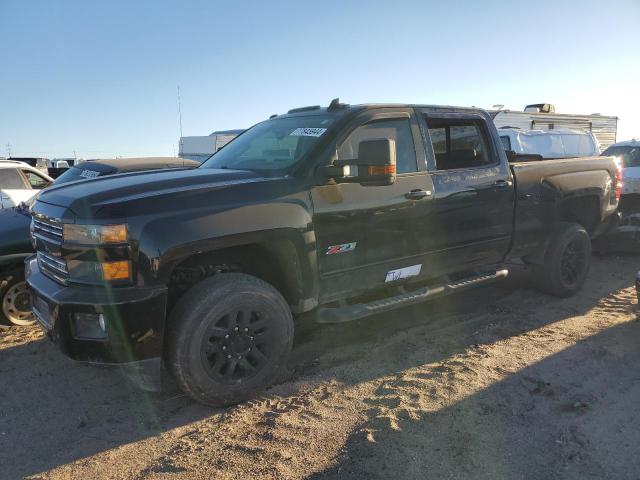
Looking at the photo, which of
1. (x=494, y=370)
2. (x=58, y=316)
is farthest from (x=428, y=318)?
(x=58, y=316)

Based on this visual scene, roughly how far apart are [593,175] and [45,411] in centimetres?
583

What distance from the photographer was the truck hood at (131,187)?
3.11 m

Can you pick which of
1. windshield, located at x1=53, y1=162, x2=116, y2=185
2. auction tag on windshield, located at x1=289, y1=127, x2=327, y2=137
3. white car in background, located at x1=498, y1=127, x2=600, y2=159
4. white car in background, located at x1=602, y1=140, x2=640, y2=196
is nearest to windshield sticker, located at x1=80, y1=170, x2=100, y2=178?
windshield, located at x1=53, y1=162, x2=116, y2=185

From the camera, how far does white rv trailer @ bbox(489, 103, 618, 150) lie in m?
15.4

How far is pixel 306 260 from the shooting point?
141 inches

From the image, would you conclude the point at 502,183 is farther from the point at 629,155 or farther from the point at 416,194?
the point at 629,155

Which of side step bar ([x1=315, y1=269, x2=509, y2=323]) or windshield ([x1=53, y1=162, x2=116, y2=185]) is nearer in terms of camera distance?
side step bar ([x1=315, y1=269, x2=509, y2=323])

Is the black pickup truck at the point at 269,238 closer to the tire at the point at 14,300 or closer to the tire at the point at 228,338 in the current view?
the tire at the point at 228,338

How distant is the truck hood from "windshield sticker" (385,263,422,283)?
1328 mm

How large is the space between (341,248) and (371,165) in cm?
65

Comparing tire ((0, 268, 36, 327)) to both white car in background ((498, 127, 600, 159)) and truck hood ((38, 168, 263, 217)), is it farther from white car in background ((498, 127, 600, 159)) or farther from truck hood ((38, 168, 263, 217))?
white car in background ((498, 127, 600, 159))

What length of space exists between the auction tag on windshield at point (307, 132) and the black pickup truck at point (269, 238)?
0.05ft

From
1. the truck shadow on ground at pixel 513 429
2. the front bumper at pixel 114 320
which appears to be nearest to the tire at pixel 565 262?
the truck shadow on ground at pixel 513 429

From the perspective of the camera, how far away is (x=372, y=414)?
3281 mm
